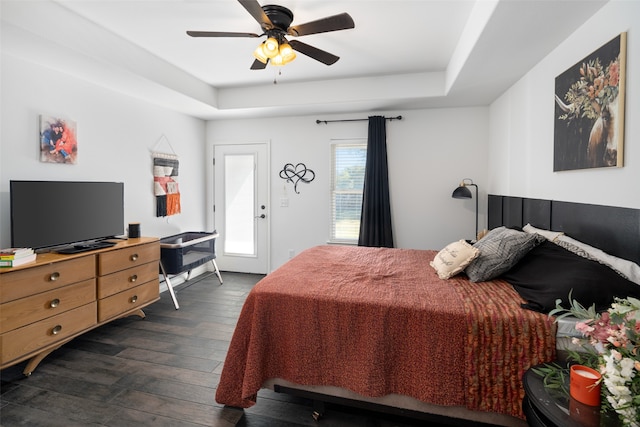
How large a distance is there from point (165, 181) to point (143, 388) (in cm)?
272

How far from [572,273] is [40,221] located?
3.66 meters

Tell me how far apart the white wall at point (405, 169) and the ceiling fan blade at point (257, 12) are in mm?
2382

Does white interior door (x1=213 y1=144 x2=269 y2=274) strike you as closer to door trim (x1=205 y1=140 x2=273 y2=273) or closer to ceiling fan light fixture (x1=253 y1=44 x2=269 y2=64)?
door trim (x1=205 y1=140 x2=273 y2=273)

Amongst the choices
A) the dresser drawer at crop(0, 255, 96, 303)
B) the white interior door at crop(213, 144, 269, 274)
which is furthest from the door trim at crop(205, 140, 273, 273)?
the dresser drawer at crop(0, 255, 96, 303)

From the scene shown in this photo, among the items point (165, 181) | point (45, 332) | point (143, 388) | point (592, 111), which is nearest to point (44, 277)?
point (45, 332)

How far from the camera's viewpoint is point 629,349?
952 millimetres

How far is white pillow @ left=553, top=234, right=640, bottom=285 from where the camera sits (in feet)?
5.08

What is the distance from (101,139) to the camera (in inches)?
129

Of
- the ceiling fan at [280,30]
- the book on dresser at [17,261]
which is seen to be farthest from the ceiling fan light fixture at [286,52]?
the book on dresser at [17,261]

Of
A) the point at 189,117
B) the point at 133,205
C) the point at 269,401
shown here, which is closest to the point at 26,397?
the point at 269,401

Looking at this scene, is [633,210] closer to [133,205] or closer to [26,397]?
[26,397]

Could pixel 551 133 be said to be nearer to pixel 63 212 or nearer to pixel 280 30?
pixel 280 30

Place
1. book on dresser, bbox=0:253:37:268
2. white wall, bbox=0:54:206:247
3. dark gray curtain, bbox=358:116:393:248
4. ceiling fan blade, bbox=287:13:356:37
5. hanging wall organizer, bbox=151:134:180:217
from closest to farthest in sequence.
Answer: ceiling fan blade, bbox=287:13:356:37, book on dresser, bbox=0:253:37:268, white wall, bbox=0:54:206:247, hanging wall organizer, bbox=151:134:180:217, dark gray curtain, bbox=358:116:393:248

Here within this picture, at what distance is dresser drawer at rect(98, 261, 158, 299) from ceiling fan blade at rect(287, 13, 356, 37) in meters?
2.60
